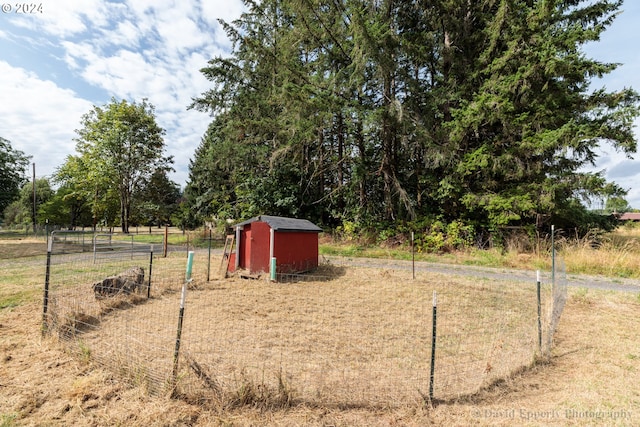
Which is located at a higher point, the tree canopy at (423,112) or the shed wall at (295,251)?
the tree canopy at (423,112)

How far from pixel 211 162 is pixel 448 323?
58.9 feet

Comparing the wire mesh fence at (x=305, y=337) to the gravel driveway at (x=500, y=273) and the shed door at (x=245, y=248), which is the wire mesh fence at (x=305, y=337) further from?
the gravel driveway at (x=500, y=273)

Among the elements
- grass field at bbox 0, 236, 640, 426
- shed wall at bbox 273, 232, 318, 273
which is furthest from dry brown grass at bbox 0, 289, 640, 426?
shed wall at bbox 273, 232, 318, 273

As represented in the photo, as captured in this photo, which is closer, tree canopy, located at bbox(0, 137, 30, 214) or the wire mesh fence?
the wire mesh fence

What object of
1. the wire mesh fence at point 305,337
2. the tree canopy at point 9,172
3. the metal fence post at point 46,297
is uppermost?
the tree canopy at point 9,172

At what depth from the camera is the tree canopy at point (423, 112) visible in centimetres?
1245

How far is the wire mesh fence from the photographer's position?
305 centimetres

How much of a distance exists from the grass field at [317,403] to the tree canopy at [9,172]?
41365 mm

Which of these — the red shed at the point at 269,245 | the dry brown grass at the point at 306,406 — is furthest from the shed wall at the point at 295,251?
the dry brown grass at the point at 306,406

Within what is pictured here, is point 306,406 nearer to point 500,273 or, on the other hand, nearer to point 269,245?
point 269,245

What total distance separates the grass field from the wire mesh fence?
0.37 feet

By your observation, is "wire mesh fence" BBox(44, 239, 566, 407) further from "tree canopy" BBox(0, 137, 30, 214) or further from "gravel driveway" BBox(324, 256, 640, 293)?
"tree canopy" BBox(0, 137, 30, 214)

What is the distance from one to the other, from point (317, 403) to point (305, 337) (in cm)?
174

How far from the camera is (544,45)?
12266 mm
